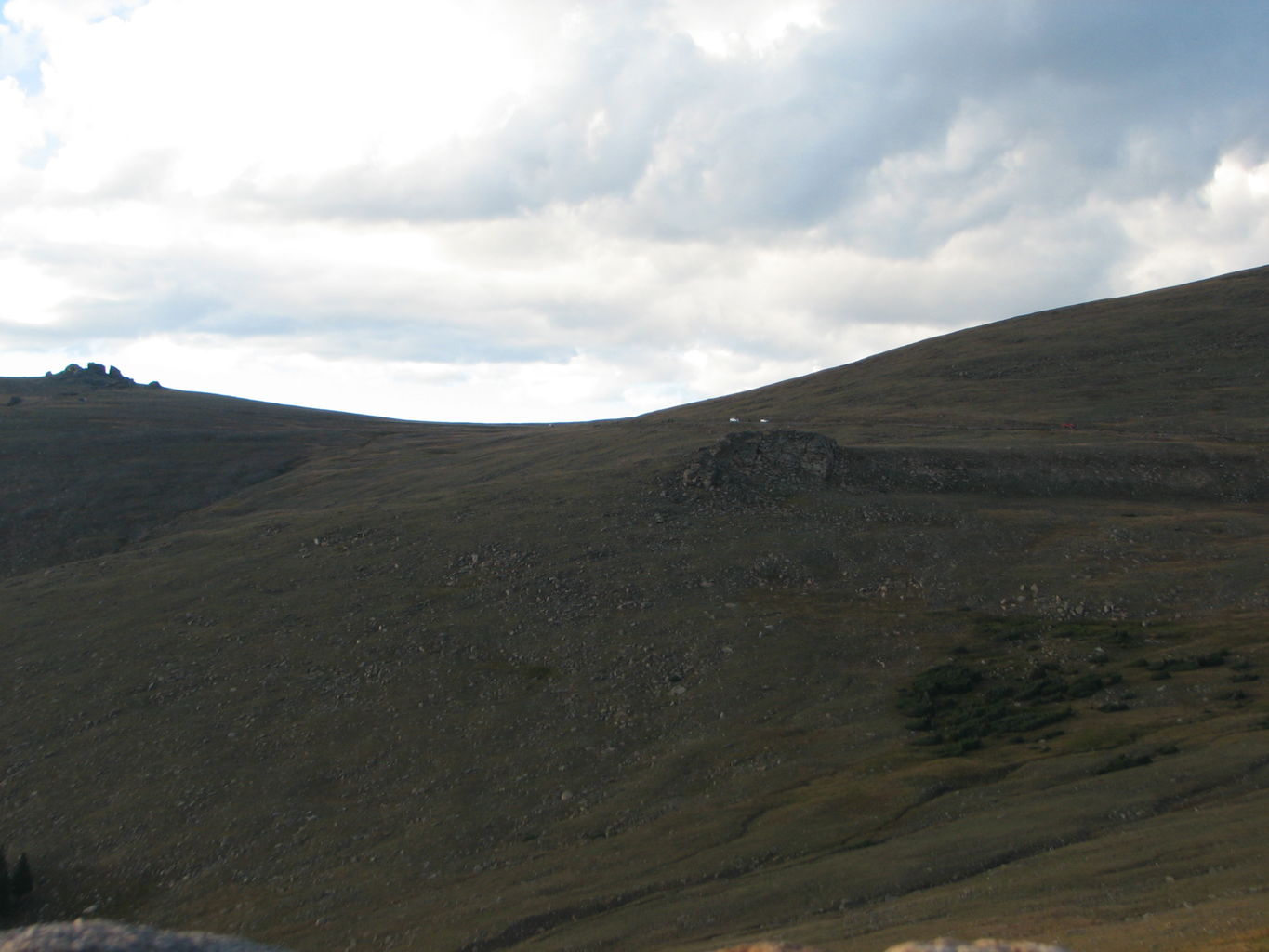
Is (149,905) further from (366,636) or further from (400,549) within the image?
(400,549)

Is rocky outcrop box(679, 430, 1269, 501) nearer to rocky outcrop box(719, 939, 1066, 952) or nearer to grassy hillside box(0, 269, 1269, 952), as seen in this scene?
grassy hillside box(0, 269, 1269, 952)

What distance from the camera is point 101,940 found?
11633mm

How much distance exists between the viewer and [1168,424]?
266 feet

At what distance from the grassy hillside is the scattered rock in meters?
12.6

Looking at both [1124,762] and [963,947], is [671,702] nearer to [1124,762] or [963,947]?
[1124,762]

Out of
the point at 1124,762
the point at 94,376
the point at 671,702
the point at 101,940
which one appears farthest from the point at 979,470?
the point at 94,376

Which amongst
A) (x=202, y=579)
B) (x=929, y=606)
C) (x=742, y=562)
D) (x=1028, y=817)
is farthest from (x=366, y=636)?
(x=1028, y=817)

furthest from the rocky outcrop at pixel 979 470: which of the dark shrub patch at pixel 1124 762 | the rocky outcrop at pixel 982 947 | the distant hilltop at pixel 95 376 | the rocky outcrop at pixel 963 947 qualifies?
the distant hilltop at pixel 95 376

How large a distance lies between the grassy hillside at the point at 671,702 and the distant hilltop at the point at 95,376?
352 feet

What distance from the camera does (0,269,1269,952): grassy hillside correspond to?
Answer: 26.6 metres

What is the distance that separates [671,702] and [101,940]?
1211 inches

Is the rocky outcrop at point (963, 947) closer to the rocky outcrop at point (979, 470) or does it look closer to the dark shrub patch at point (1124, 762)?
the dark shrub patch at point (1124, 762)

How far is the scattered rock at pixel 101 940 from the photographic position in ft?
37.4

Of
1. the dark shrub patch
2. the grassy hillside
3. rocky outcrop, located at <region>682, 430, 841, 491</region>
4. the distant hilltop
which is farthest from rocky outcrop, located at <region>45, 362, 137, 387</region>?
the dark shrub patch
